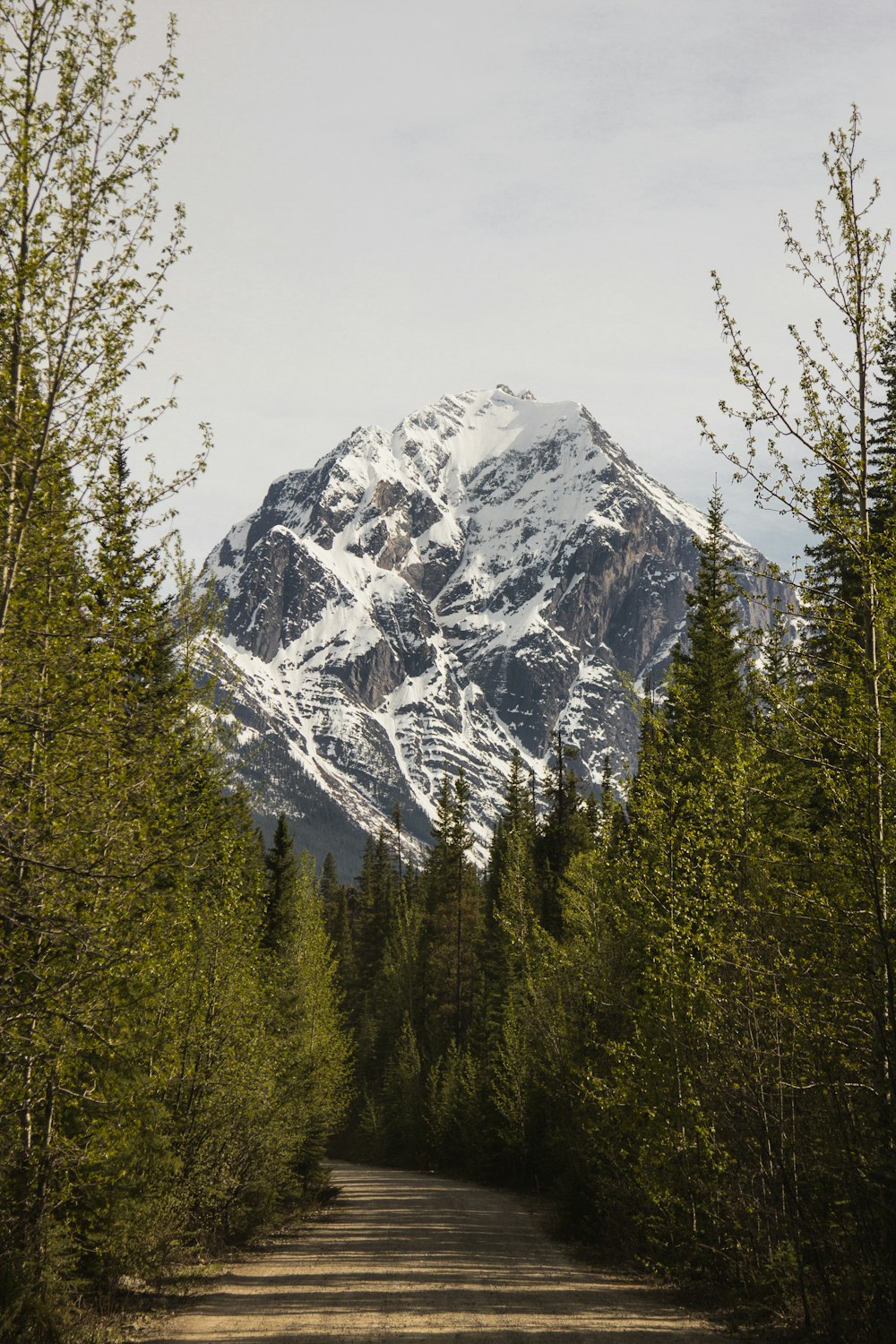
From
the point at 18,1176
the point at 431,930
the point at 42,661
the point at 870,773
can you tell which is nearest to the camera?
the point at 42,661

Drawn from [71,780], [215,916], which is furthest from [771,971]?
[215,916]

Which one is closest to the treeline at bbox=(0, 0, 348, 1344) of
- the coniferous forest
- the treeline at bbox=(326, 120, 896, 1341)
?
the coniferous forest

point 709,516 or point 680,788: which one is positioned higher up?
point 709,516

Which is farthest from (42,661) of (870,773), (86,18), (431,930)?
(431,930)

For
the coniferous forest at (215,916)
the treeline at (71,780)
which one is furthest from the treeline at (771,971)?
the treeline at (71,780)

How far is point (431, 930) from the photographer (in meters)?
57.9

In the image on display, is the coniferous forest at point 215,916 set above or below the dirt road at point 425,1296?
above

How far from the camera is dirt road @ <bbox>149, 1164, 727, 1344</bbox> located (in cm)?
1165

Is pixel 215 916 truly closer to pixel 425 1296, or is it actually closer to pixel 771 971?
pixel 425 1296

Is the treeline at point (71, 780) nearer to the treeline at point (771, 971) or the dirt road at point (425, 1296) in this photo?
the dirt road at point (425, 1296)

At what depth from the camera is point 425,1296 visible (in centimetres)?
1420

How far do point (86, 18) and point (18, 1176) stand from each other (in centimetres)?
1119

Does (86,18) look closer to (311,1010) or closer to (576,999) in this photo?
(576,999)

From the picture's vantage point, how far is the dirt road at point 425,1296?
11.6m
